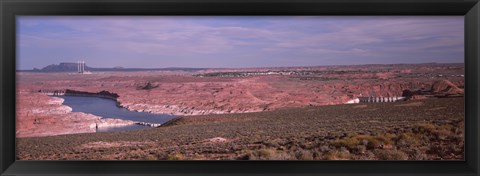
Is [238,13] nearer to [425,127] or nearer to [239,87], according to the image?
[239,87]

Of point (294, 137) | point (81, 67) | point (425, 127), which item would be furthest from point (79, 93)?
point (425, 127)

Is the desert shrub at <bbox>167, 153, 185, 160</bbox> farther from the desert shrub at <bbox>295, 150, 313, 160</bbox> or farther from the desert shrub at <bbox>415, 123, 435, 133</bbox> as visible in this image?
the desert shrub at <bbox>415, 123, 435, 133</bbox>

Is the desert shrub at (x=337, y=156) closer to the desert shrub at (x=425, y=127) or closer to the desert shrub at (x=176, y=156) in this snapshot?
the desert shrub at (x=425, y=127)

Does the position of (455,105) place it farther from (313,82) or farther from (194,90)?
(194,90)

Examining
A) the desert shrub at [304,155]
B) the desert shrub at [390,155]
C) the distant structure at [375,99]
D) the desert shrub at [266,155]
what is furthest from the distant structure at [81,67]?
the desert shrub at [390,155]

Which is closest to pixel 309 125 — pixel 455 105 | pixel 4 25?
pixel 455 105

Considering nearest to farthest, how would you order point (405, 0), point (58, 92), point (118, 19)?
point (405, 0), point (118, 19), point (58, 92)
